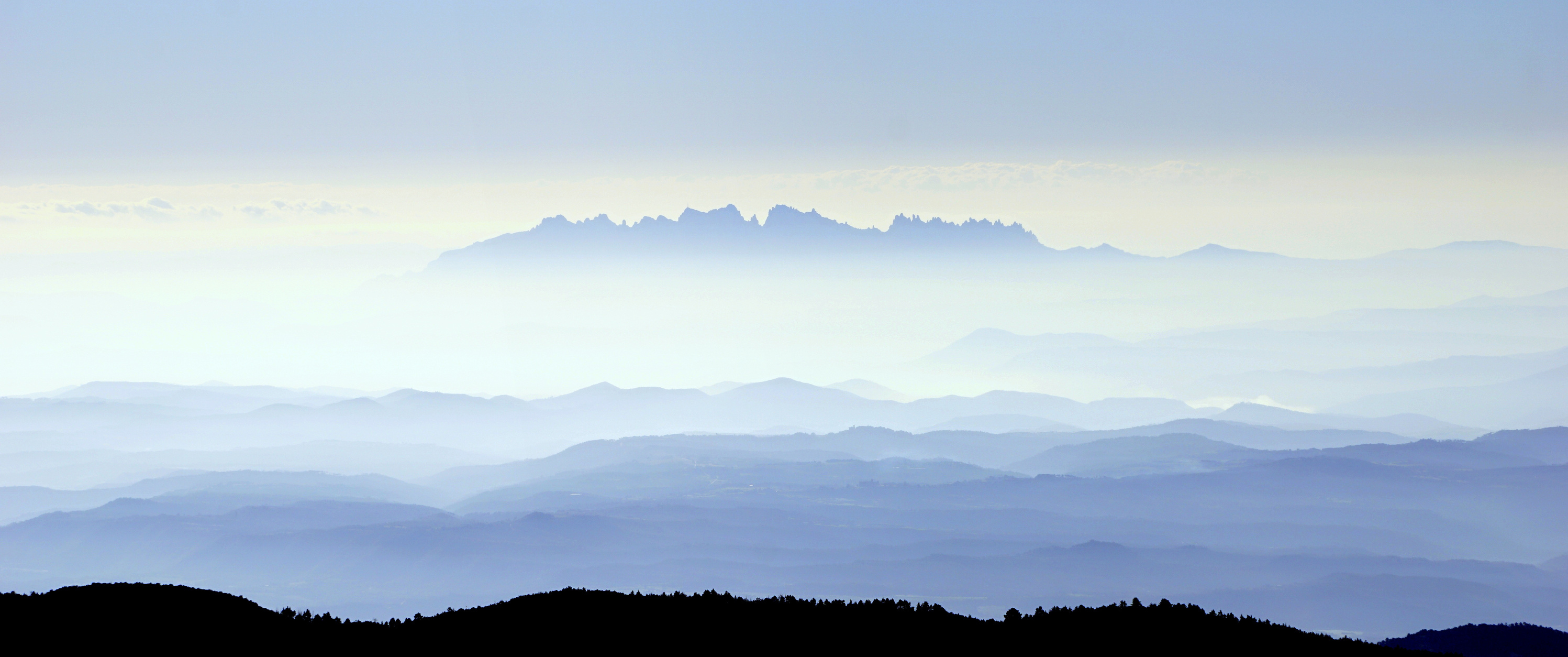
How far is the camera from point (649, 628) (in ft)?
76.6

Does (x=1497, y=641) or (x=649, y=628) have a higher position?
(x=649, y=628)

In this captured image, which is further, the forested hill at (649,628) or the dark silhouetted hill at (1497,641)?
the dark silhouetted hill at (1497,641)

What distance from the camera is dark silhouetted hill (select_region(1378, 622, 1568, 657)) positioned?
109125 mm

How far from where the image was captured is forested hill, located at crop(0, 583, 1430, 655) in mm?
22078

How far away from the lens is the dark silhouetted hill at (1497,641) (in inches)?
4296

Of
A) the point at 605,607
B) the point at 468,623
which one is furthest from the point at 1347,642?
the point at 468,623

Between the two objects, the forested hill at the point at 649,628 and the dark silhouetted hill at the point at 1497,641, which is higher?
the forested hill at the point at 649,628

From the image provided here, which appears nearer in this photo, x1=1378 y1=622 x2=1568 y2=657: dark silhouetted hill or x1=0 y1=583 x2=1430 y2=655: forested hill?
x1=0 y1=583 x2=1430 y2=655: forested hill

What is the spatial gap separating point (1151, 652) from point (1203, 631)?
2290 millimetres

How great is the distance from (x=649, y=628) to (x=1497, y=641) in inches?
4840

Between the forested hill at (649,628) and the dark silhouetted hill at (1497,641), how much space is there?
9716cm

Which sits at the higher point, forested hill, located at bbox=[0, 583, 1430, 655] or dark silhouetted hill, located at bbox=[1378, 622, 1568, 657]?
forested hill, located at bbox=[0, 583, 1430, 655]

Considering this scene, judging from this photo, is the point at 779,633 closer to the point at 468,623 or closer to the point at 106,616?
the point at 468,623

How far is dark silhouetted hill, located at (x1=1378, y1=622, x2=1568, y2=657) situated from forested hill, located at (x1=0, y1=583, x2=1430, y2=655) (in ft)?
319
